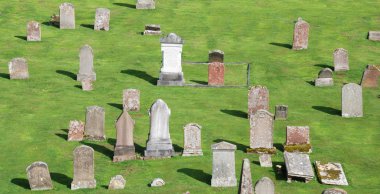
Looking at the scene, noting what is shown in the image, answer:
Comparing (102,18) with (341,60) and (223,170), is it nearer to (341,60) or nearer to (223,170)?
(341,60)

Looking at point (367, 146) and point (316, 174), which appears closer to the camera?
point (316, 174)

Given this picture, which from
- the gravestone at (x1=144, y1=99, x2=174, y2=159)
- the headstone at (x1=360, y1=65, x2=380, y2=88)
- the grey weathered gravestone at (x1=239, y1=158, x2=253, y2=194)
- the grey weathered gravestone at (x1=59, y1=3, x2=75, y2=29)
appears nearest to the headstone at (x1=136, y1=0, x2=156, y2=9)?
the grey weathered gravestone at (x1=59, y1=3, x2=75, y2=29)

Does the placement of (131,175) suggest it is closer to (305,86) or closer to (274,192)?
(274,192)

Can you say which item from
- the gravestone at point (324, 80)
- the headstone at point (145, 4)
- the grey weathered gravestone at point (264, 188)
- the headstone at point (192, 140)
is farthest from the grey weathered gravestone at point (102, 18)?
the grey weathered gravestone at point (264, 188)

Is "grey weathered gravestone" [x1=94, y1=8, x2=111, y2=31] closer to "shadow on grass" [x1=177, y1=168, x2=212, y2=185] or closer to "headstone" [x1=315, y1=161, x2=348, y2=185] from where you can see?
"shadow on grass" [x1=177, y1=168, x2=212, y2=185]

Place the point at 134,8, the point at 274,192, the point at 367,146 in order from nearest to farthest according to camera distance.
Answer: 1. the point at 274,192
2. the point at 367,146
3. the point at 134,8

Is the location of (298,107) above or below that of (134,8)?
below

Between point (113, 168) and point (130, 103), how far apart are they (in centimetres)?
722

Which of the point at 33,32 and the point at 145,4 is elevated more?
the point at 145,4

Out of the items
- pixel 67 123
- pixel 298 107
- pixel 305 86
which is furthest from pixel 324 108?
pixel 67 123

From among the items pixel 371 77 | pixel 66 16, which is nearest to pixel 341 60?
pixel 371 77

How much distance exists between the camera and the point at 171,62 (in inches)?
1770

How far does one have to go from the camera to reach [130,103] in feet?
130

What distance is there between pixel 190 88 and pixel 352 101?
7999 mm
